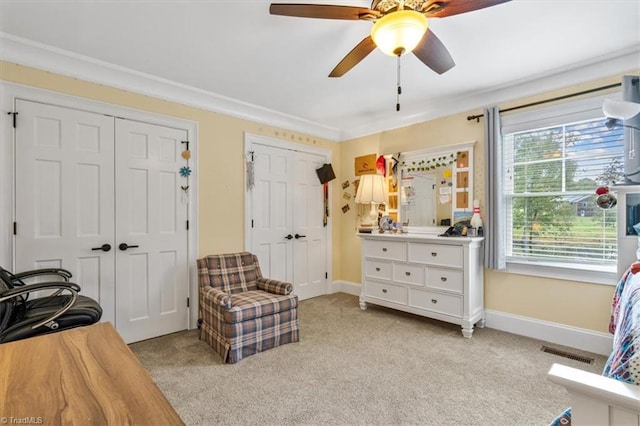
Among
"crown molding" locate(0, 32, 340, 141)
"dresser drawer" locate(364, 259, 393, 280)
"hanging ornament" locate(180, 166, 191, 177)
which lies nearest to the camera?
"crown molding" locate(0, 32, 340, 141)

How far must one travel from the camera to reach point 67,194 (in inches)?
102

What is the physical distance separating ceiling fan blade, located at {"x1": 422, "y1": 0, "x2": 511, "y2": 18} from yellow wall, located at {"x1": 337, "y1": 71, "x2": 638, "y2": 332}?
1921 mm

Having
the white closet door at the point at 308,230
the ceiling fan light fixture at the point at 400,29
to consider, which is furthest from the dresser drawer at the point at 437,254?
the ceiling fan light fixture at the point at 400,29

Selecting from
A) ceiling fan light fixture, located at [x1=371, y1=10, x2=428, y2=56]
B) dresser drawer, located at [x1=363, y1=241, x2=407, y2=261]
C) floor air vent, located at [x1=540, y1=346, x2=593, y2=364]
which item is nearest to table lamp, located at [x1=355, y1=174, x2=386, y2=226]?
dresser drawer, located at [x1=363, y1=241, x2=407, y2=261]

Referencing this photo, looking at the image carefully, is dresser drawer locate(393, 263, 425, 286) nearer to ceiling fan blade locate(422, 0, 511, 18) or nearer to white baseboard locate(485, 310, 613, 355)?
white baseboard locate(485, 310, 613, 355)

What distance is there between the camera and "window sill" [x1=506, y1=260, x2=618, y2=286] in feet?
8.65

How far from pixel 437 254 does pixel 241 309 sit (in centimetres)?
202

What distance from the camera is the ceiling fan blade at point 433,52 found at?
1.85m

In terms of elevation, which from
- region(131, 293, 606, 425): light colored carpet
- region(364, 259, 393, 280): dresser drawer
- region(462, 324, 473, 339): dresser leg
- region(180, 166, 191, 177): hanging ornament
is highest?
region(180, 166, 191, 177): hanging ornament

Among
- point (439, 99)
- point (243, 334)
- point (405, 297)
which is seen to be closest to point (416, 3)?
point (439, 99)

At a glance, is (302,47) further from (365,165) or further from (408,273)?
(408,273)

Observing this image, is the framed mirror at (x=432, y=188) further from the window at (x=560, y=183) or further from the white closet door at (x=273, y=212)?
the white closet door at (x=273, y=212)

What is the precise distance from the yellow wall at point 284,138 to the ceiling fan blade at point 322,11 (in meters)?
2.03

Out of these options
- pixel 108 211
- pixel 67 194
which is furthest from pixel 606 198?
pixel 67 194
